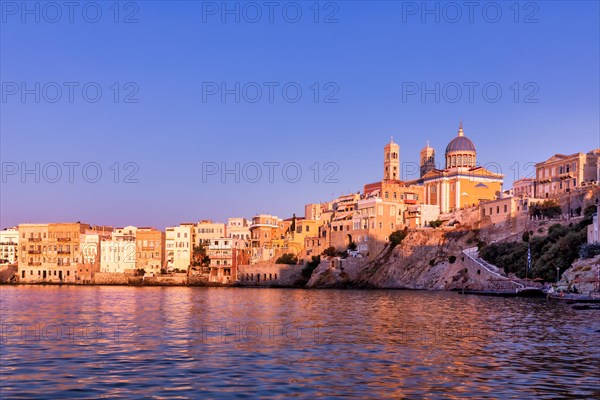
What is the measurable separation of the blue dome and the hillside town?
201mm

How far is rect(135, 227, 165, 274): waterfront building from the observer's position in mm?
123562

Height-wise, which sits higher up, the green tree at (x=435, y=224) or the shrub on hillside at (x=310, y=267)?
the green tree at (x=435, y=224)

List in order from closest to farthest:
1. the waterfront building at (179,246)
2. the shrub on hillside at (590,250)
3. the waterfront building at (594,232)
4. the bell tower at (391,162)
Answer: the shrub on hillside at (590,250) → the waterfront building at (594,232) → the waterfront building at (179,246) → the bell tower at (391,162)

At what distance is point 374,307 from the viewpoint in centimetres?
5069

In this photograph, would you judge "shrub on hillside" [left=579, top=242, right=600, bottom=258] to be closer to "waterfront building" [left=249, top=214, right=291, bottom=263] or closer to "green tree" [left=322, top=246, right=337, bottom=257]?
"green tree" [left=322, top=246, right=337, bottom=257]

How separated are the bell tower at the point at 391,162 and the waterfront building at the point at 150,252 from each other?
47.0 m

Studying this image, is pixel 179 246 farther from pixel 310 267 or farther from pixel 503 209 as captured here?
pixel 503 209

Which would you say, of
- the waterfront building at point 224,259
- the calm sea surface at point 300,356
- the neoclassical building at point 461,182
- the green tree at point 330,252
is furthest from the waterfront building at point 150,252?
the calm sea surface at point 300,356

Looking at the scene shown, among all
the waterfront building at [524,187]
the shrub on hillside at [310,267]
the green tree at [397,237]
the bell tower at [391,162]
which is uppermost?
the bell tower at [391,162]

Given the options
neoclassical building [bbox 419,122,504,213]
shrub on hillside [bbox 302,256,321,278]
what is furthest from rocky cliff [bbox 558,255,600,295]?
shrub on hillside [bbox 302,256,321,278]

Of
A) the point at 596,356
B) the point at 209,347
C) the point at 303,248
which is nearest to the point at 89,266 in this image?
the point at 303,248

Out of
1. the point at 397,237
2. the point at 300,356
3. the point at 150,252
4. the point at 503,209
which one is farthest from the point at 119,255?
the point at 300,356

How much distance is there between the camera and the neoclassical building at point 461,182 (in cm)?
11594

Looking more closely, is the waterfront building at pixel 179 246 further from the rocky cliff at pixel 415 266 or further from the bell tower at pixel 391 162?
the bell tower at pixel 391 162
